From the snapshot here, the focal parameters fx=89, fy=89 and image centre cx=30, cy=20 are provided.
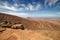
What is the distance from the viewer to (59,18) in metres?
4.23

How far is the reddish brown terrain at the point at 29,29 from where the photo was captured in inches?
127

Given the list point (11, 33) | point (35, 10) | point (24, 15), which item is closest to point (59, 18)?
point (35, 10)

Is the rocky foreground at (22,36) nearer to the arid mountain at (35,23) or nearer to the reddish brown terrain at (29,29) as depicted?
the reddish brown terrain at (29,29)

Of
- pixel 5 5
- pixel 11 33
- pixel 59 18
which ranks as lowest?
pixel 11 33

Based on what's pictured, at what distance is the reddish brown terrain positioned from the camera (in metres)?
3.23

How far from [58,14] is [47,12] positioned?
1.68 ft

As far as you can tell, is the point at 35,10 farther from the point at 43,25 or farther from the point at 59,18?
the point at 59,18

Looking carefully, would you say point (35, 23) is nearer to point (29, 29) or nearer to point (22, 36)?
point (29, 29)

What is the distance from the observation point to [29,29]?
14.0ft

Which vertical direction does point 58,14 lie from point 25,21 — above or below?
above

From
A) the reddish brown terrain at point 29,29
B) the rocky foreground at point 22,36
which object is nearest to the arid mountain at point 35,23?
the reddish brown terrain at point 29,29

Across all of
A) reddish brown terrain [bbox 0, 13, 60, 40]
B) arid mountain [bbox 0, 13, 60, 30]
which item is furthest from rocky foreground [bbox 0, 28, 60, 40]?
arid mountain [bbox 0, 13, 60, 30]

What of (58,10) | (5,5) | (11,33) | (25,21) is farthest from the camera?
(25,21)

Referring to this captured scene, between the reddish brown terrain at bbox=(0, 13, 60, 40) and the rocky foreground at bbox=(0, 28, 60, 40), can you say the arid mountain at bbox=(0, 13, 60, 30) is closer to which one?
the reddish brown terrain at bbox=(0, 13, 60, 40)
